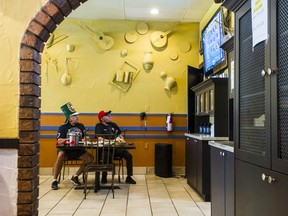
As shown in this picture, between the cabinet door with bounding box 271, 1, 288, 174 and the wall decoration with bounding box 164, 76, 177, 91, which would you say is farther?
the wall decoration with bounding box 164, 76, 177, 91

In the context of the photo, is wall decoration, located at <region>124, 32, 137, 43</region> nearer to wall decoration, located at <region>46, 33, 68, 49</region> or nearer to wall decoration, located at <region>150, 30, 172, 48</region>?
wall decoration, located at <region>150, 30, 172, 48</region>

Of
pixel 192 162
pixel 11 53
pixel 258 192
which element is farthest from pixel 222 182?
pixel 192 162

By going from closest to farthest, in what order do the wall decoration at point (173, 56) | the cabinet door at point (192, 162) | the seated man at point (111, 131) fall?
the cabinet door at point (192, 162)
the seated man at point (111, 131)
the wall decoration at point (173, 56)

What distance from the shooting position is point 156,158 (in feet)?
19.6

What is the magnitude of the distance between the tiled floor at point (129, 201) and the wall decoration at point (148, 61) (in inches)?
94.8

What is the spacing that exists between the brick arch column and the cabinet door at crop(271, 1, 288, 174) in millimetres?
1483

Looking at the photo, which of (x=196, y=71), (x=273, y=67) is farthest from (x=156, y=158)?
(x=273, y=67)

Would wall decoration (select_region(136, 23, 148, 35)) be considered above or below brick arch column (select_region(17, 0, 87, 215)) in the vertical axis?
above

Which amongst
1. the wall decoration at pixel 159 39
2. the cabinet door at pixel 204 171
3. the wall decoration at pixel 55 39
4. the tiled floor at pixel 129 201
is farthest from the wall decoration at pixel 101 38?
the cabinet door at pixel 204 171

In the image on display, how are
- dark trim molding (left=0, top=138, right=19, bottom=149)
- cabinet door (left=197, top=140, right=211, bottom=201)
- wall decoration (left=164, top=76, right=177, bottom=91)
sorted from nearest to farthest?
1. dark trim molding (left=0, top=138, right=19, bottom=149)
2. cabinet door (left=197, top=140, right=211, bottom=201)
3. wall decoration (left=164, top=76, right=177, bottom=91)

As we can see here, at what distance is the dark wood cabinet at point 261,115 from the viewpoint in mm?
1525

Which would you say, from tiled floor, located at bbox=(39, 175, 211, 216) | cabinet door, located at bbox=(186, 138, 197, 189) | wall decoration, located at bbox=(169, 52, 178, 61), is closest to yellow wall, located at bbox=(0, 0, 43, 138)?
tiled floor, located at bbox=(39, 175, 211, 216)

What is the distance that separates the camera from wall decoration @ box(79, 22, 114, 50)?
6305mm

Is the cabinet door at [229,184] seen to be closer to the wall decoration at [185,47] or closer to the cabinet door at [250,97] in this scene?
the cabinet door at [250,97]
